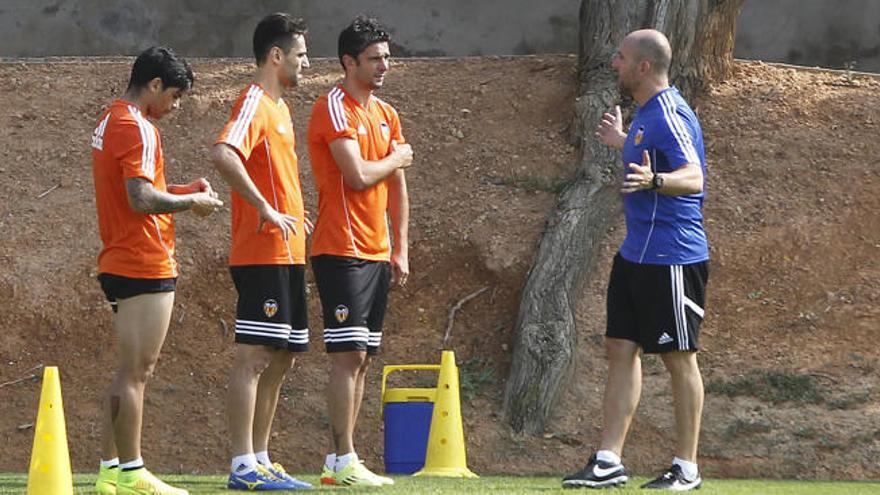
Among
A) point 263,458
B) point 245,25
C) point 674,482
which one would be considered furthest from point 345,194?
point 245,25

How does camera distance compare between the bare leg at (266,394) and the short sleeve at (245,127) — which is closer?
the short sleeve at (245,127)

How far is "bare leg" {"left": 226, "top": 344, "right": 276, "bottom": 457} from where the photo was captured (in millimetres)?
7152

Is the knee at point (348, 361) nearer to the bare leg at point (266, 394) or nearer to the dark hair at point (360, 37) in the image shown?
the bare leg at point (266, 394)

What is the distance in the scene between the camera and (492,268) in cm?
1168

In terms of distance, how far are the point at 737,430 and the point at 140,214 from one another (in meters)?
4.80

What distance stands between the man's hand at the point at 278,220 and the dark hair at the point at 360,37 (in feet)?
3.28

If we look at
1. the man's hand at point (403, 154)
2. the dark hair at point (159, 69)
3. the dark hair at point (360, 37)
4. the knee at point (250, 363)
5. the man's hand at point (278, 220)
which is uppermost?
the dark hair at point (360, 37)

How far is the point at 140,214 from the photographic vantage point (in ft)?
22.3

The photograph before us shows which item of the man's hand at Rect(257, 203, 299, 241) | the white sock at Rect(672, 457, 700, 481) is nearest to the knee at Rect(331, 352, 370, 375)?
the man's hand at Rect(257, 203, 299, 241)

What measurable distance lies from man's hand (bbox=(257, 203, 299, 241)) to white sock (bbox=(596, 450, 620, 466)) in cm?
171

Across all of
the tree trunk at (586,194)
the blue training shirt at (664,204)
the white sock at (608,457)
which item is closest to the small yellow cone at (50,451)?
the white sock at (608,457)

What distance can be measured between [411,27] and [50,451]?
865 centimetres

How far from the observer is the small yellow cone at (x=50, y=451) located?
646cm

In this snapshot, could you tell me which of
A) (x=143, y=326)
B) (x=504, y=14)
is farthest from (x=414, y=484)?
(x=504, y=14)
